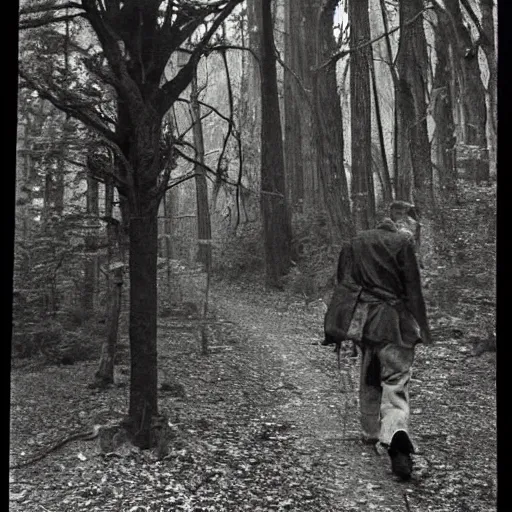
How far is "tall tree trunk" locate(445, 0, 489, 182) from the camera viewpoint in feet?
13.2

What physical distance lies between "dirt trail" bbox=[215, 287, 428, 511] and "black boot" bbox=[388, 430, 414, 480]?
54 millimetres

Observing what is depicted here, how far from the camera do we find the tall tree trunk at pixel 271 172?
4.11 m

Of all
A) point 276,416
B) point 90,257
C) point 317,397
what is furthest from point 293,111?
point 276,416

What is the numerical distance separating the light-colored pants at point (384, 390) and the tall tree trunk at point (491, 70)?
1.31m

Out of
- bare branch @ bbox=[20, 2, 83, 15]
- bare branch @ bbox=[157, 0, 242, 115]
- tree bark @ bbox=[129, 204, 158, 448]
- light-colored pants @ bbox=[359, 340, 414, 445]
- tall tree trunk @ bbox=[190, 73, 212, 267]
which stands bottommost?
light-colored pants @ bbox=[359, 340, 414, 445]

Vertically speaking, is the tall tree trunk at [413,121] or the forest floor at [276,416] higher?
the tall tree trunk at [413,121]

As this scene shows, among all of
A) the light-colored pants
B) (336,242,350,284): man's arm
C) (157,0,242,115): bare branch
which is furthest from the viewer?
(157,0,242,115): bare branch

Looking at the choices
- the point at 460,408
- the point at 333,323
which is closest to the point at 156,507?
the point at 333,323

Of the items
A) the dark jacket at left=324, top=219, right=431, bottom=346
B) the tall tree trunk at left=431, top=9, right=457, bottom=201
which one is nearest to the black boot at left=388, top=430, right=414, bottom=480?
the dark jacket at left=324, top=219, right=431, bottom=346

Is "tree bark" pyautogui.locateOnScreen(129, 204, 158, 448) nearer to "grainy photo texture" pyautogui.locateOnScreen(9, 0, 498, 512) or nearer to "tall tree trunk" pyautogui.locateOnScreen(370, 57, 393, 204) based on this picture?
"grainy photo texture" pyautogui.locateOnScreen(9, 0, 498, 512)

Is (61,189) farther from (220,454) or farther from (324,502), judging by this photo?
(324,502)

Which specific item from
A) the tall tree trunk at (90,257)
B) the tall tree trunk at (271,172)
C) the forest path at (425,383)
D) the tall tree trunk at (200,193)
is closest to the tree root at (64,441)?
the tall tree trunk at (90,257)

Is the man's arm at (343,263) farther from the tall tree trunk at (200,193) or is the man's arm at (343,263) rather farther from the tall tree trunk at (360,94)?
the tall tree trunk at (200,193)

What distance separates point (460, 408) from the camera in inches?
150
